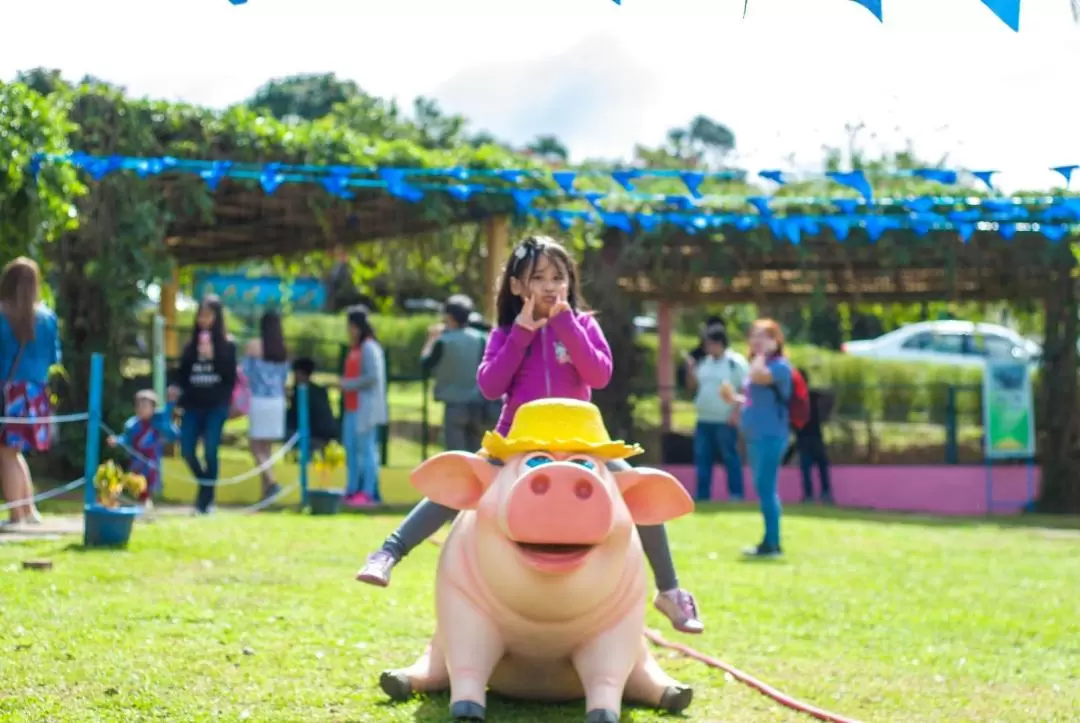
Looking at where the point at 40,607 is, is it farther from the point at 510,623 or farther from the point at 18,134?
the point at 18,134

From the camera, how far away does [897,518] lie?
1391 cm

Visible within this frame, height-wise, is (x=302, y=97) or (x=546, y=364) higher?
(x=302, y=97)

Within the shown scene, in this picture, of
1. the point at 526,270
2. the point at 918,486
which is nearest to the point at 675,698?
the point at 526,270

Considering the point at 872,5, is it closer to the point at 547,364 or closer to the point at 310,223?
the point at 547,364

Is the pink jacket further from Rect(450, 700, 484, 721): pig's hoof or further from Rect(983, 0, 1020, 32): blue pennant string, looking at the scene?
Rect(983, 0, 1020, 32): blue pennant string

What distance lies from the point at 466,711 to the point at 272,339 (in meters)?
8.59

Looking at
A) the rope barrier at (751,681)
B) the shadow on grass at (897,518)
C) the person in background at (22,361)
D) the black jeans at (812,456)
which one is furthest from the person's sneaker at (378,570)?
the black jeans at (812,456)

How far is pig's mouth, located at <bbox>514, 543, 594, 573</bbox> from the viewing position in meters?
4.34

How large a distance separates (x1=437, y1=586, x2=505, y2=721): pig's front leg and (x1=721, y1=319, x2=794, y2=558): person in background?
506cm

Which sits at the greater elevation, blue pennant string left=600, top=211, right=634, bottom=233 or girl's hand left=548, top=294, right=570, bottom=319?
blue pennant string left=600, top=211, right=634, bottom=233

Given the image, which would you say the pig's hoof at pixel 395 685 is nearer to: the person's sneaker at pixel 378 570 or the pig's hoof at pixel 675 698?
the person's sneaker at pixel 378 570

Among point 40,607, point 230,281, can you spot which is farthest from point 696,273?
point 230,281

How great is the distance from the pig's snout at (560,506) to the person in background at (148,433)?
740 centimetres

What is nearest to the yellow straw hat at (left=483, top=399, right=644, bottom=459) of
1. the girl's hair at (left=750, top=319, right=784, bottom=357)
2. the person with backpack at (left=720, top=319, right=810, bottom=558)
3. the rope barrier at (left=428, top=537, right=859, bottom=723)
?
the rope barrier at (left=428, top=537, right=859, bottom=723)
